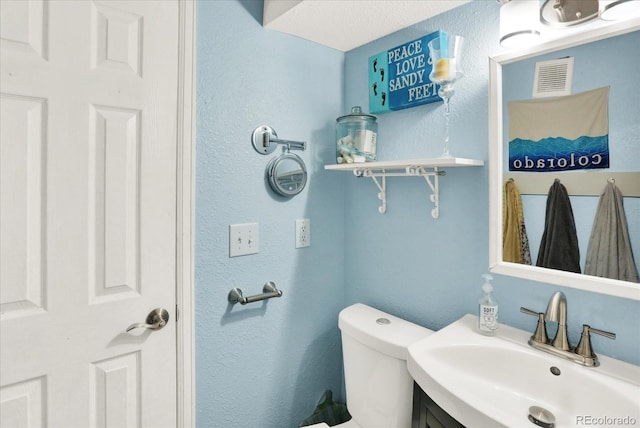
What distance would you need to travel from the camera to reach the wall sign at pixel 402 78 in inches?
50.6

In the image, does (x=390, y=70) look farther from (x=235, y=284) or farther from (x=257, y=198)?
(x=235, y=284)

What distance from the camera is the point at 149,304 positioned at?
109cm

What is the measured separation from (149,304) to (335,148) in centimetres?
97

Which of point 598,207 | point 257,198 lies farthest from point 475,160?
point 257,198

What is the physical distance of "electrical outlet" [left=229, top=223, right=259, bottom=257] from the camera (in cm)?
127

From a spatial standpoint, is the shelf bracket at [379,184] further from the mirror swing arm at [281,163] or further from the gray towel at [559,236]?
the gray towel at [559,236]

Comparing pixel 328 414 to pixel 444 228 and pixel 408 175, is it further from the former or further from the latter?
pixel 408 175

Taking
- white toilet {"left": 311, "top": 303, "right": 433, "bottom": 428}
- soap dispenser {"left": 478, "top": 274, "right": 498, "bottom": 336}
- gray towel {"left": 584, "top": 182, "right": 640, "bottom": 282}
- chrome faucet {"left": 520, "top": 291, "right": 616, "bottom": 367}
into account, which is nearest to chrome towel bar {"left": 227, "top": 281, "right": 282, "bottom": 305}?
white toilet {"left": 311, "top": 303, "right": 433, "bottom": 428}

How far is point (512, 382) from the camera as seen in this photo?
98 centimetres

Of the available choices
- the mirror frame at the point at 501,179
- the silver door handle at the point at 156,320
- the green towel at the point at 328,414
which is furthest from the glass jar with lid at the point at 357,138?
the green towel at the point at 328,414

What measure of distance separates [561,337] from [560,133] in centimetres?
57

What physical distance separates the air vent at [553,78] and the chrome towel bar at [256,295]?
1085 millimetres

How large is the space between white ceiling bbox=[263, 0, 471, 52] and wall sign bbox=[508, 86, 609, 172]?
46cm

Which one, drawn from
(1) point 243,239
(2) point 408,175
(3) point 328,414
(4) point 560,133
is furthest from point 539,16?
(3) point 328,414
